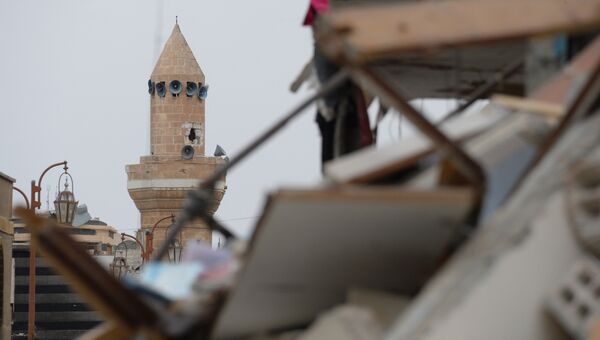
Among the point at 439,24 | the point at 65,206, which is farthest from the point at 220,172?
the point at 65,206

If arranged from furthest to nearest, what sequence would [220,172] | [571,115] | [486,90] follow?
[486,90], [220,172], [571,115]

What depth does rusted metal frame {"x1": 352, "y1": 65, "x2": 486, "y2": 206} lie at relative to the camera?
536cm

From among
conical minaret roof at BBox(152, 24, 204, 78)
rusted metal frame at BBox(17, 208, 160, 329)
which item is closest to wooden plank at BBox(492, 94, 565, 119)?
rusted metal frame at BBox(17, 208, 160, 329)

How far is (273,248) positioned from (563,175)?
888 millimetres

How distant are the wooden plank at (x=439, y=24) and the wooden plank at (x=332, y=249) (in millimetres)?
408

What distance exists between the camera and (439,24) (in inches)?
214

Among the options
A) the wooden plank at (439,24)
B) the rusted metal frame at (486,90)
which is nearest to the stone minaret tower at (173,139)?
the rusted metal frame at (486,90)

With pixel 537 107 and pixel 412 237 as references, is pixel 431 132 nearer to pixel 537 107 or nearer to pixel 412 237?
pixel 412 237

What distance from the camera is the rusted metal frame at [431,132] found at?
5.36 meters

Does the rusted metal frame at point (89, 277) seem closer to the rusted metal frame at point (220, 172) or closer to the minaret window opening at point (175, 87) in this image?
the rusted metal frame at point (220, 172)

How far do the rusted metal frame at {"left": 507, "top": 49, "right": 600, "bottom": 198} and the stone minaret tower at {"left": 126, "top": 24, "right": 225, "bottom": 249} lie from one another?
88.5m

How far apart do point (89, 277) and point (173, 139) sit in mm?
90887

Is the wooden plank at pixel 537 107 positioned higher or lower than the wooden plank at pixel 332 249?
higher

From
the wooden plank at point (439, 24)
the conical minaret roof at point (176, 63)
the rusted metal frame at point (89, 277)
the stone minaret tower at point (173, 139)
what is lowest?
the rusted metal frame at point (89, 277)
